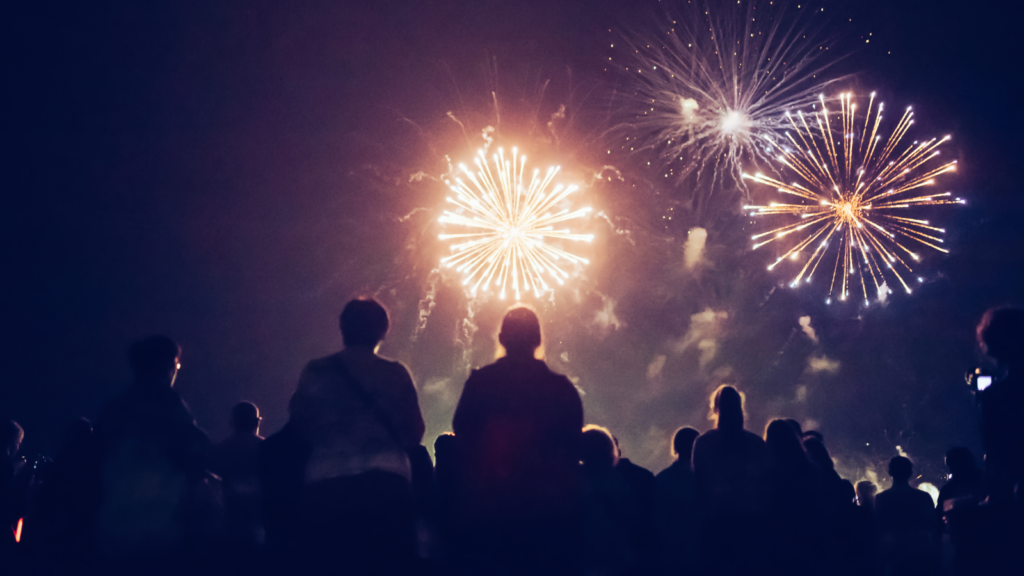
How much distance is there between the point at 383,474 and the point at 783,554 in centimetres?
304

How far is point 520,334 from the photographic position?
13.1ft

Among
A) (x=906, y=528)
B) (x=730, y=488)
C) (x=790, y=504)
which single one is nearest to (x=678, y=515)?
(x=730, y=488)

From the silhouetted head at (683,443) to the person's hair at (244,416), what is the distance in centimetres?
374

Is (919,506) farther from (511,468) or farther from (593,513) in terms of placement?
(511,468)

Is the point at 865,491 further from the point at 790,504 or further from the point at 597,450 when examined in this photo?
the point at 597,450

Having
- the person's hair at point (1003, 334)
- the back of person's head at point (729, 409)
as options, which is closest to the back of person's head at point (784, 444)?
the back of person's head at point (729, 409)

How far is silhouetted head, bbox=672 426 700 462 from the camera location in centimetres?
550

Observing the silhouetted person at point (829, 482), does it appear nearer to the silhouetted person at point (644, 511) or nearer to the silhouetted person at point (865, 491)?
the silhouetted person at point (865, 491)

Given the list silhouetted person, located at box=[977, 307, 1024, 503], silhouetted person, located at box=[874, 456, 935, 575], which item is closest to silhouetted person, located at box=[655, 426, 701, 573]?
silhouetted person, located at box=[874, 456, 935, 575]

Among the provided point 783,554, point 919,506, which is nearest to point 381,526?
point 783,554

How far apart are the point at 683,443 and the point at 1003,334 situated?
8.31 feet

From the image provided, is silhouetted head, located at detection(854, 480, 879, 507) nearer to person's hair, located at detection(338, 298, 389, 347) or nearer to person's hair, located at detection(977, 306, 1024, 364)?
person's hair, located at detection(977, 306, 1024, 364)

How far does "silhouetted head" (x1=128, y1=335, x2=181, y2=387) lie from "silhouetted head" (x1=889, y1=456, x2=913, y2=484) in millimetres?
6205

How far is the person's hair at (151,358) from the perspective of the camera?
13.9ft
